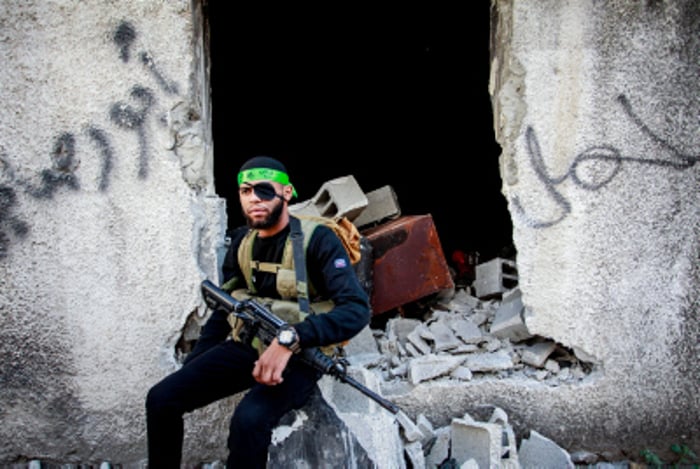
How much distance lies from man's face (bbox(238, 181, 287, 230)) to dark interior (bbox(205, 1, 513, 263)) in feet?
9.16

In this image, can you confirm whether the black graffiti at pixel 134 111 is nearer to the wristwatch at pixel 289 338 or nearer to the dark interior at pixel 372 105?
the wristwatch at pixel 289 338

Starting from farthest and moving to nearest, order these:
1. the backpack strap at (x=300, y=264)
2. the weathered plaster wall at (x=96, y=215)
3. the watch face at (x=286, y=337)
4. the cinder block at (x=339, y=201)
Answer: the cinder block at (x=339, y=201), the weathered plaster wall at (x=96, y=215), the backpack strap at (x=300, y=264), the watch face at (x=286, y=337)

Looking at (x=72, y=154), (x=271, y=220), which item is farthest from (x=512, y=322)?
(x=72, y=154)

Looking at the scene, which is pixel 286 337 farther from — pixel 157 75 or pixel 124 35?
pixel 124 35

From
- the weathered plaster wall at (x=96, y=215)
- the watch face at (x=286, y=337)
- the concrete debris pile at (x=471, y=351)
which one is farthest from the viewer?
the concrete debris pile at (x=471, y=351)

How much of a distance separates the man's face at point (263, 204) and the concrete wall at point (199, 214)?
553 mm

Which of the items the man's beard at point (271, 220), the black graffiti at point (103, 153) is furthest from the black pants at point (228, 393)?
the black graffiti at point (103, 153)

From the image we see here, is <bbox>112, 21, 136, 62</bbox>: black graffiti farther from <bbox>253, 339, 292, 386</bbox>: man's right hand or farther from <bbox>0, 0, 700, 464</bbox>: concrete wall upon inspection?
Result: <bbox>253, 339, 292, 386</bbox>: man's right hand

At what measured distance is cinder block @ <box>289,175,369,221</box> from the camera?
Result: 3100 mm

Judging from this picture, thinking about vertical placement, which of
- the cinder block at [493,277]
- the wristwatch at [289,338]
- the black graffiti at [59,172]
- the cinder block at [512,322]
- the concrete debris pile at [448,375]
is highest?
the black graffiti at [59,172]

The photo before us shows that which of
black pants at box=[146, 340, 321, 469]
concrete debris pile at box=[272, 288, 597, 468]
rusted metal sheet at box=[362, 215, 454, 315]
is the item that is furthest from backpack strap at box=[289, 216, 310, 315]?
rusted metal sheet at box=[362, 215, 454, 315]

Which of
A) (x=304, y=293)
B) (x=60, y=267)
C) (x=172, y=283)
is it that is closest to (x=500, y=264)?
(x=304, y=293)

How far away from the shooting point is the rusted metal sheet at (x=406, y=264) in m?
3.10

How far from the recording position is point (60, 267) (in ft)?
8.06
